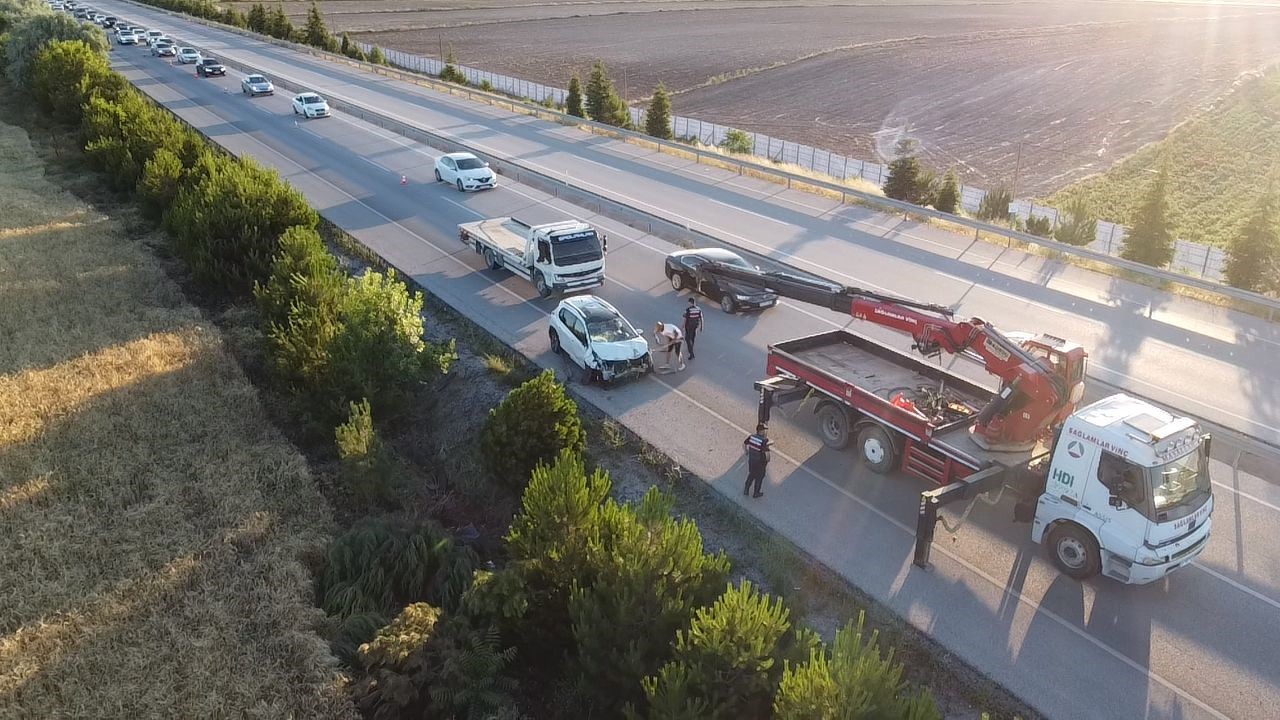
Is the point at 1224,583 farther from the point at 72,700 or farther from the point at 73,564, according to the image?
the point at 73,564

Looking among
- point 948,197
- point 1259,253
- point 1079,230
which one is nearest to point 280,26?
point 948,197

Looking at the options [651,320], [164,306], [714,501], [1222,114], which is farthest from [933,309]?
[1222,114]

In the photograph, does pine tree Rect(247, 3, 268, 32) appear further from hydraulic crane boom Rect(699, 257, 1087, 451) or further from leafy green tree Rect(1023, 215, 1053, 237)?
hydraulic crane boom Rect(699, 257, 1087, 451)

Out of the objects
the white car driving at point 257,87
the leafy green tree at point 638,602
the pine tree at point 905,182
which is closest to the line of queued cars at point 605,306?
the leafy green tree at point 638,602

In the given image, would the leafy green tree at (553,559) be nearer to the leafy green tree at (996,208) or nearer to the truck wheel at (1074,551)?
the truck wheel at (1074,551)

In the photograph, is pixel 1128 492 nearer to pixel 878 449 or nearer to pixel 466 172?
pixel 878 449

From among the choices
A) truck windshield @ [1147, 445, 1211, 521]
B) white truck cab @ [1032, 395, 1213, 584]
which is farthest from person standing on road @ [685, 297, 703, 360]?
truck windshield @ [1147, 445, 1211, 521]
